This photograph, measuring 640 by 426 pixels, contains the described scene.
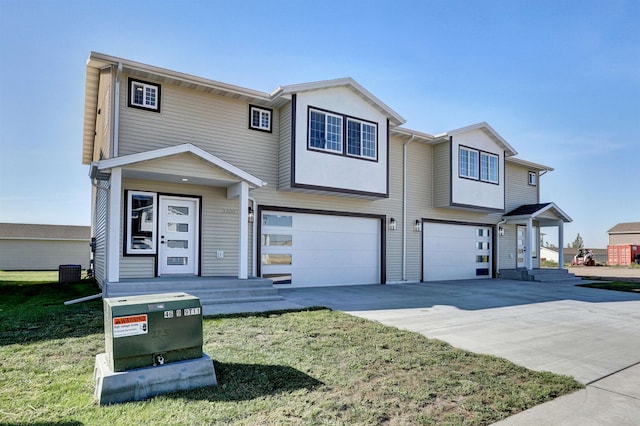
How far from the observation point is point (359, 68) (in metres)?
13.1

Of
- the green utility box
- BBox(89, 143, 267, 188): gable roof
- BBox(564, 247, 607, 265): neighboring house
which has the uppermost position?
BBox(89, 143, 267, 188): gable roof

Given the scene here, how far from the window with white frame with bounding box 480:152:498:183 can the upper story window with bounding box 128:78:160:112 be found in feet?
38.5

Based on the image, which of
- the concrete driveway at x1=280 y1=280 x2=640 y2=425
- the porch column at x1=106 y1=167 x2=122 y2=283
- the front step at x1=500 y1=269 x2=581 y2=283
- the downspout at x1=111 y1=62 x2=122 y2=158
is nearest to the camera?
the concrete driveway at x1=280 y1=280 x2=640 y2=425

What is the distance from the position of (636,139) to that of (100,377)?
2660 cm

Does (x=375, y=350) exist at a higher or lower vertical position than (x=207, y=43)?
lower

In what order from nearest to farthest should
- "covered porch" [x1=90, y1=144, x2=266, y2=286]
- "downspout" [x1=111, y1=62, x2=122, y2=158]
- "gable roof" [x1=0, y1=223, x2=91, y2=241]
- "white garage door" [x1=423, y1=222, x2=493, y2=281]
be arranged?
"covered porch" [x1=90, y1=144, x2=266, y2=286]
"downspout" [x1=111, y1=62, x2=122, y2=158]
"white garage door" [x1=423, y1=222, x2=493, y2=281]
"gable roof" [x1=0, y1=223, x2=91, y2=241]

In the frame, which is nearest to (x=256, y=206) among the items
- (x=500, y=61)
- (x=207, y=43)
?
(x=207, y=43)

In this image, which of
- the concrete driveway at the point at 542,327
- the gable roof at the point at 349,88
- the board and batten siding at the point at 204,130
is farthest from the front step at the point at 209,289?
the gable roof at the point at 349,88

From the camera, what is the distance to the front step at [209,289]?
7750mm

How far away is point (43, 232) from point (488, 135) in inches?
1086

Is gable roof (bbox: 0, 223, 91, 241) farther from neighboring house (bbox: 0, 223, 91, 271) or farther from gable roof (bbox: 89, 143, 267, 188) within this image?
gable roof (bbox: 89, 143, 267, 188)

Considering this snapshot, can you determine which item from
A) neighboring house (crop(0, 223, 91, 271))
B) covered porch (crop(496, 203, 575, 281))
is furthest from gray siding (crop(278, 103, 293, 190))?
neighboring house (crop(0, 223, 91, 271))

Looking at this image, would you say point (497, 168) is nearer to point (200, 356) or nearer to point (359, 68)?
point (359, 68)

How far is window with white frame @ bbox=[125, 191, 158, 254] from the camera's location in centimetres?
920
